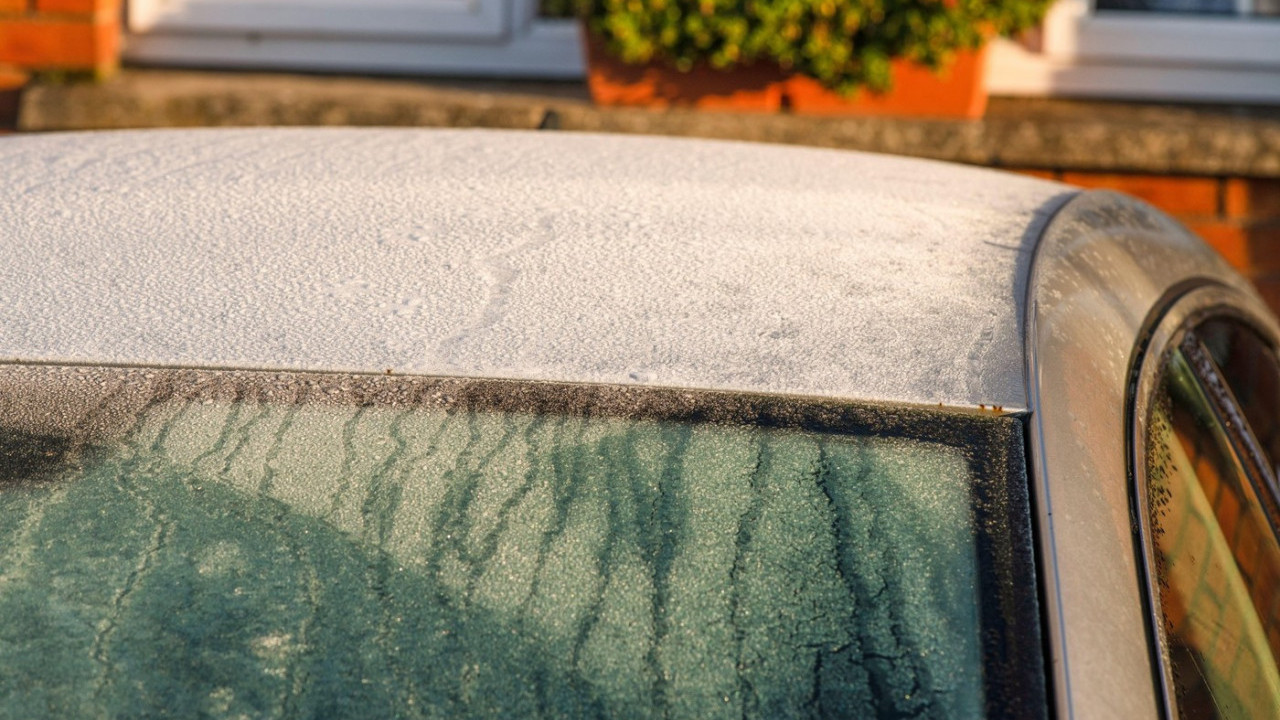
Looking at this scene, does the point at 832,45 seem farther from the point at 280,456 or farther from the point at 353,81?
the point at 280,456

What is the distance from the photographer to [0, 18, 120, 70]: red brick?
11.9 ft

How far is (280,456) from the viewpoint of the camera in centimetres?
91

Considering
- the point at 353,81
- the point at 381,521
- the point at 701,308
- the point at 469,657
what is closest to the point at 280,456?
the point at 381,521

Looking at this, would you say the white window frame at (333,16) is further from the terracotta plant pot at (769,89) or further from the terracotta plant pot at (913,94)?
the terracotta plant pot at (913,94)

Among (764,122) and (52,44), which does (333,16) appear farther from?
(764,122)

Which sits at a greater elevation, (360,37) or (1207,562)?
(1207,562)

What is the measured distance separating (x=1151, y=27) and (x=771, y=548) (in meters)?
3.54

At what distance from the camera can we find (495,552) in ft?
2.79

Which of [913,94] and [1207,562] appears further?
[913,94]

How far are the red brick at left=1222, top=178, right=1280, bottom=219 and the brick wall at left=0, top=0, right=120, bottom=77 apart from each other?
10.3ft

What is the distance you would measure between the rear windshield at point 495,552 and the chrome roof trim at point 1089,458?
0.02 meters

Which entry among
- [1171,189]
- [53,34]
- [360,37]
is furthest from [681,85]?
[53,34]

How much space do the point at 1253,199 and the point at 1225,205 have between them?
79 mm

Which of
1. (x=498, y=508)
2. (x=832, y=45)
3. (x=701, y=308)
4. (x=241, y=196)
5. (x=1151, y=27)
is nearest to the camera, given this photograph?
(x=498, y=508)
